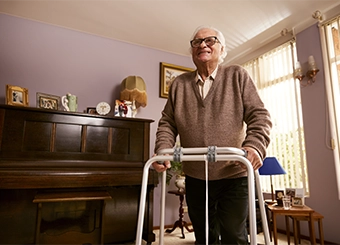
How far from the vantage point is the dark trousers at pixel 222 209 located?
43.9 inches

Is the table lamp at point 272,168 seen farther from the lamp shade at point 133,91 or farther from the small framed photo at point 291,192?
the lamp shade at point 133,91

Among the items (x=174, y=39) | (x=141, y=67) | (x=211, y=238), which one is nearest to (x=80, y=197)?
(x=211, y=238)

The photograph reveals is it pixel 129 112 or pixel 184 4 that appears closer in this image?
pixel 184 4

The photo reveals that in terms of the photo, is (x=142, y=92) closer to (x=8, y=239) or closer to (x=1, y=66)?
(x=1, y=66)

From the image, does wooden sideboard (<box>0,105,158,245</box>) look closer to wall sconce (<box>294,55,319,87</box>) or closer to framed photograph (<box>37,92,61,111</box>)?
framed photograph (<box>37,92,61,111</box>)

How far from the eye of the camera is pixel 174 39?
3512 millimetres

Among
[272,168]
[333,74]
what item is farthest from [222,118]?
[333,74]

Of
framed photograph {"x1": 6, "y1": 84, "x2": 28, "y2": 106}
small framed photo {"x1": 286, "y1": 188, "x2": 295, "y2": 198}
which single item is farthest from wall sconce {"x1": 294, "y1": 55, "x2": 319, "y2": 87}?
framed photograph {"x1": 6, "y1": 84, "x2": 28, "y2": 106}

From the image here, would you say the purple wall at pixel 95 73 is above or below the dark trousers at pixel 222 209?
above

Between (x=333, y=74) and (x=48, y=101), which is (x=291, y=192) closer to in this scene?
(x=333, y=74)

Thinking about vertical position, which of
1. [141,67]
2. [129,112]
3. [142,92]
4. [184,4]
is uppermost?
[184,4]

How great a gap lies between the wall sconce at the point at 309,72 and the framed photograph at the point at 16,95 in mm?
3103

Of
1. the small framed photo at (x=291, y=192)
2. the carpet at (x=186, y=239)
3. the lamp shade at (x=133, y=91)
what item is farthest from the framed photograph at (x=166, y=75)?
the small framed photo at (x=291, y=192)

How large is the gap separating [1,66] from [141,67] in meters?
1.73
